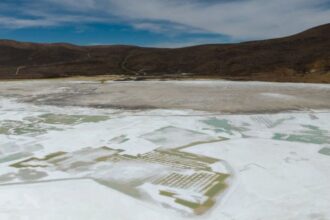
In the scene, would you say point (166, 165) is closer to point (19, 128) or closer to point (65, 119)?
point (19, 128)

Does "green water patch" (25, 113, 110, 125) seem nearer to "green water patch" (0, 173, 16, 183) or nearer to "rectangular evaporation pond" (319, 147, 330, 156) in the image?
"green water patch" (0, 173, 16, 183)

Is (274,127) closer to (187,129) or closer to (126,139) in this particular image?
(187,129)

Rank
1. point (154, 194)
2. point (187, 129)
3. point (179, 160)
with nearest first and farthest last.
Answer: point (154, 194), point (179, 160), point (187, 129)

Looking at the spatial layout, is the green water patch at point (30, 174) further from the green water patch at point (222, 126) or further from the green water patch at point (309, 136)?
the green water patch at point (309, 136)

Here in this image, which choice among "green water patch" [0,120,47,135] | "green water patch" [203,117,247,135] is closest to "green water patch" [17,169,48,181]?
"green water patch" [0,120,47,135]

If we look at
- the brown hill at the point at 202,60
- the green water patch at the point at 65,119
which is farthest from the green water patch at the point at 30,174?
the brown hill at the point at 202,60

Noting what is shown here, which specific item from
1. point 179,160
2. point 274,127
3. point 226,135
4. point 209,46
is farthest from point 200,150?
point 209,46
